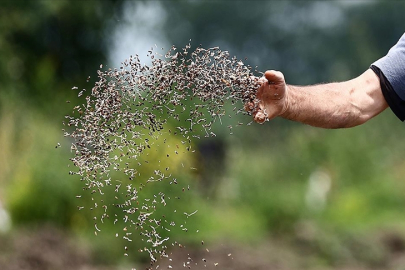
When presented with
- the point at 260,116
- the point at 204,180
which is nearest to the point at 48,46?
the point at 204,180

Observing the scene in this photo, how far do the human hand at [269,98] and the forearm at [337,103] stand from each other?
0.09 meters

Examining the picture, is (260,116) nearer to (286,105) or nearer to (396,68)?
(286,105)

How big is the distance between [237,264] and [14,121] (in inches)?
151

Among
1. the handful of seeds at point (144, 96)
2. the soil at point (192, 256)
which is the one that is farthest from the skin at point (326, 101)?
the soil at point (192, 256)

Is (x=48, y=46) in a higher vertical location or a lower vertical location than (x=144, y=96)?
higher

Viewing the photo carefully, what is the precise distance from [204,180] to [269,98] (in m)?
7.76

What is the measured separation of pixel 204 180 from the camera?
10.5m

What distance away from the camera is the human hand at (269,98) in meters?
2.71

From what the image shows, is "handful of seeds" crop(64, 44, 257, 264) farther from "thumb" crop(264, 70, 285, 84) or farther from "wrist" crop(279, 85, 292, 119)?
"wrist" crop(279, 85, 292, 119)

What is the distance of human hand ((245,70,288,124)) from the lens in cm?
271

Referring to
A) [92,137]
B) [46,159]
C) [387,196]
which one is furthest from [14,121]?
[92,137]

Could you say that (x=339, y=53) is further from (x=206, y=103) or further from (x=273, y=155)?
(x=206, y=103)

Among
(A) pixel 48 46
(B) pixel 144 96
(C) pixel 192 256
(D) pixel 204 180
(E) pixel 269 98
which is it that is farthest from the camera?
(A) pixel 48 46

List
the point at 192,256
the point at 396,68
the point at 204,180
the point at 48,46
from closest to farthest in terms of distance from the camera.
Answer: the point at 396,68 → the point at 192,256 → the point at 204,180 → the point at 48,46
